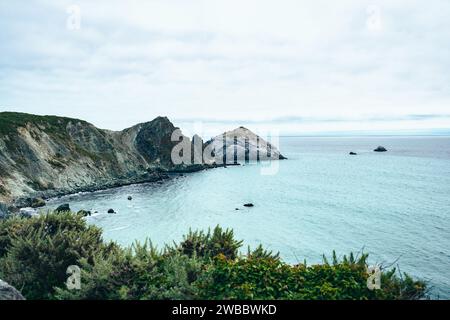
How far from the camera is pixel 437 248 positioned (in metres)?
44.7

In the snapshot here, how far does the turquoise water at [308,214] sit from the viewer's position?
149 ft

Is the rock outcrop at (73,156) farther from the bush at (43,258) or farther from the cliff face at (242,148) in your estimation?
the bush at (43,258)

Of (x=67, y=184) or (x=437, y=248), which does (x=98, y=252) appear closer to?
(x=437, y=248)

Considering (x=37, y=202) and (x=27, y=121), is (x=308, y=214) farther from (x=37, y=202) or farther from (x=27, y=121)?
(x=27, y=121)

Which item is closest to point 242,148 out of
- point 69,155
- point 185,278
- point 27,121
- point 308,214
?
point 69,155

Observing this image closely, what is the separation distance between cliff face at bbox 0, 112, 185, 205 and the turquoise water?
819 centimetres

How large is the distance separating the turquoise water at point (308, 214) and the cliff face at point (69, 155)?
322 inches

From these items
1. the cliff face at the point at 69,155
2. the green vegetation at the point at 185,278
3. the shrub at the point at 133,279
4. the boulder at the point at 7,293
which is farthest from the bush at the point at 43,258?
the cliff face at the point at 69,155

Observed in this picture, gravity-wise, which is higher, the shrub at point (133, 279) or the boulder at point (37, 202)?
the shrub at point (133, 279)

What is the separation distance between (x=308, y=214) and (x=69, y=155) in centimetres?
6044

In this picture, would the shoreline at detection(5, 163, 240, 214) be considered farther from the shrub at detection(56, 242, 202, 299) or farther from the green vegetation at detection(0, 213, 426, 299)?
the shrub at detection(56, 242, 202, 299)

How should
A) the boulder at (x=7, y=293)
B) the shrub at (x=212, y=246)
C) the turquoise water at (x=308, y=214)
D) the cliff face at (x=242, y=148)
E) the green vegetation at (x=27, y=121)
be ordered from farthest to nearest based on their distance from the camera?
the cliff face at (x=242, y=148) → the green vegetation at (x=27, y=121) → the turquoise water at (x=308, y=214) → the shrub at (x=212, y=246) → the boulder at (x=7, y=293)
